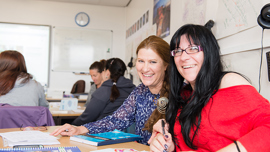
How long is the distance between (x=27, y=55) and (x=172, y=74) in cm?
513

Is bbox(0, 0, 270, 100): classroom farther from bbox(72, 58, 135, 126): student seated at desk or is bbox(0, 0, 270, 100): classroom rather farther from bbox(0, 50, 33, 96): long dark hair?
bbox(0, 50, 33, 96): long dark hair

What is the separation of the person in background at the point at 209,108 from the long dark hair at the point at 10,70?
5.06ft

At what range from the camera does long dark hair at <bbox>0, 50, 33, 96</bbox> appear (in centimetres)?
211

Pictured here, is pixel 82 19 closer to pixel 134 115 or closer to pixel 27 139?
pixel 134 115

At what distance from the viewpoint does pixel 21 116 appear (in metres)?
1.72

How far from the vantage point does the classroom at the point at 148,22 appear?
137 cm

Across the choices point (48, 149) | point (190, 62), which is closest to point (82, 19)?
point (48, 149)

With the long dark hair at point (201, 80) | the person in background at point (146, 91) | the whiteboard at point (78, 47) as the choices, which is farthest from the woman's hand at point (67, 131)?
the whiteboard at point (78, 47)

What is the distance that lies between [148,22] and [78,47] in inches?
99.1

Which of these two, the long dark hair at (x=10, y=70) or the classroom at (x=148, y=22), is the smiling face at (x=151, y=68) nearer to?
the classroom at (x=148, y=22)

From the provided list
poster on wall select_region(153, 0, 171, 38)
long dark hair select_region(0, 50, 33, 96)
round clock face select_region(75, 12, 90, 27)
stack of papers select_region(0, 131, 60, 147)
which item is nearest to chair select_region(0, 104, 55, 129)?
stack of papers select_region(0, 131, 60, 147)

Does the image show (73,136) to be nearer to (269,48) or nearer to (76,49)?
Answer: (269,48)

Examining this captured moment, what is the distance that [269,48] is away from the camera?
1234 mm

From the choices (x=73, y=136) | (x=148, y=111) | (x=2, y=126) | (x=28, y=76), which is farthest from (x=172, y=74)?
(x=28, y=76)
